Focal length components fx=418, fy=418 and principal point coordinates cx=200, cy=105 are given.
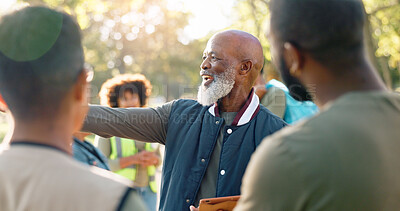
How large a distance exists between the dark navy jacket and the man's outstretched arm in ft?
0.30

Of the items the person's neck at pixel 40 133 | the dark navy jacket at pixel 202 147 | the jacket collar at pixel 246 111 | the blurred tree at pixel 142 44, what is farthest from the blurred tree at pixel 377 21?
the blurred tree at pixel 142 44

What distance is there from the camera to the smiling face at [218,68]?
3480 millimetres

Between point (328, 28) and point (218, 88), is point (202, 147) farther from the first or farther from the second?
point (328, 28)

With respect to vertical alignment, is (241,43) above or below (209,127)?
above

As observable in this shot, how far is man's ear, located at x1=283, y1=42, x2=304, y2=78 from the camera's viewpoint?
1.58 metres

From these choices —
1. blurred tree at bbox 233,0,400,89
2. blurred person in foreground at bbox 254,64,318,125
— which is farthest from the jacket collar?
blurred tree at bbox 233,0,400,89

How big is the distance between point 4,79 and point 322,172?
1112 mm

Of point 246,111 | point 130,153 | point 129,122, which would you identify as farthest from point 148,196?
point 246,111

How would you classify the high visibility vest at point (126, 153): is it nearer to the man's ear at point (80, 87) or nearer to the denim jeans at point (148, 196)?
the denim jeans at point (148, 196)

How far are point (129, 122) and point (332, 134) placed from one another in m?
2.11

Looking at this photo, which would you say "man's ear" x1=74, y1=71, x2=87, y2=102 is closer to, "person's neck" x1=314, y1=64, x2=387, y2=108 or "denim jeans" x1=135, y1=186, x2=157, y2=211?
"person's neck" x1=314, y1=64, x2=387, y2=108

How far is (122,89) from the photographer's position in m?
5.54

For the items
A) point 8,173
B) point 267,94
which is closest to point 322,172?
point 8,173

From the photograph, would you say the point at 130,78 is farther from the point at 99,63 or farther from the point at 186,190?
the point at 99,63
